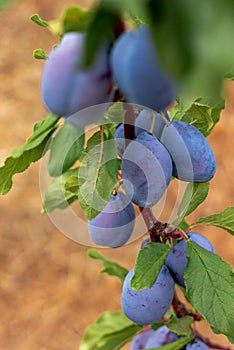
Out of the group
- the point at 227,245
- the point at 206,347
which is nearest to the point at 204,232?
the point at 227,245

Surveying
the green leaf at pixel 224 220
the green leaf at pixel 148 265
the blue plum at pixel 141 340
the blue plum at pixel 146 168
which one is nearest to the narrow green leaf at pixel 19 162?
the blue plum at pixel 146 168

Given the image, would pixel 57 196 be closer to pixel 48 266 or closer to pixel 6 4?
pixel 6 4

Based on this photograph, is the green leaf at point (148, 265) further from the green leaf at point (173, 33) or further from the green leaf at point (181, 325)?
the green leaf at point (173, 33)

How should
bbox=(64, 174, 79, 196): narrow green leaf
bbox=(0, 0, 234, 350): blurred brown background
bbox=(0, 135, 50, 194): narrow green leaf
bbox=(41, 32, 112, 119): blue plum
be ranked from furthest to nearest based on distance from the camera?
1. bbox=(0, 0, 234, 350): blurred brown background
2. bbox=(64, 174, 79, 196): narrow green leaf
3. bbox=(0, 135, 50, 194): narrow green leaf
4. bbox=(41, 32, 112, 119): blue plum

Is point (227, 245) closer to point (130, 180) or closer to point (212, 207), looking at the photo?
point (212, 207)

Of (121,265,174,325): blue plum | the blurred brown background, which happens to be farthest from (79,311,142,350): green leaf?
the blurred brown background

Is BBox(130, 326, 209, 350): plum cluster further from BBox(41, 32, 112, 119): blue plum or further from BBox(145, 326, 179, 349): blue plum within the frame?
BBox(41, 32, 112, 119): blue plum
